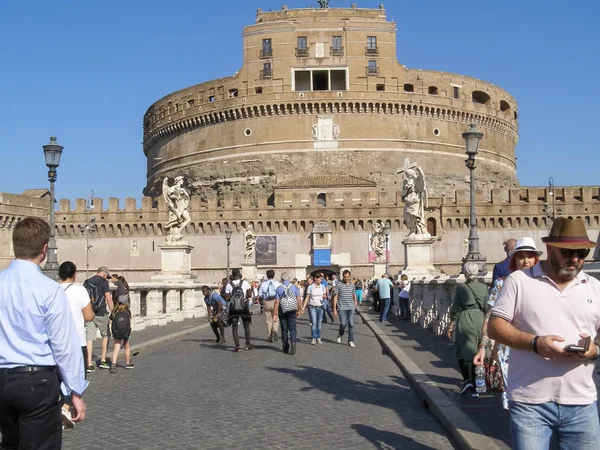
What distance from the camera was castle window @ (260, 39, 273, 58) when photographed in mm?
53406

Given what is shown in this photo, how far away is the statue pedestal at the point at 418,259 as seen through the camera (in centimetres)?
1792

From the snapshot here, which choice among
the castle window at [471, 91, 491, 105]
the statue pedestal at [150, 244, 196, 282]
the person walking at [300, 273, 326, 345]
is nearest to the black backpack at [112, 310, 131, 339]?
the person walking at [300, 273, 326, 345]

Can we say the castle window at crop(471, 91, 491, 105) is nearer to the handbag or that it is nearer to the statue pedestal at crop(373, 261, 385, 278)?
the statue pedestal at crop(373, 261, 385, 278)

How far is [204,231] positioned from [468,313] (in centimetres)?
4015

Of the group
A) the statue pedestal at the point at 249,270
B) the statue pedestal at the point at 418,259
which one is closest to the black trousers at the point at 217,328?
the statue pedestal at the point at 418,259

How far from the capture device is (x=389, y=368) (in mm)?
9102

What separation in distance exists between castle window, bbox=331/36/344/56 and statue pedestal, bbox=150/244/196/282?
37.2 meters

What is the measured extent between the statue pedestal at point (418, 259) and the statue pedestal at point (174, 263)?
550cm

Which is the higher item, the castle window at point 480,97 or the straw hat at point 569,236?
the castle window at point 480,97

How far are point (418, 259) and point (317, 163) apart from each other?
34.0 m

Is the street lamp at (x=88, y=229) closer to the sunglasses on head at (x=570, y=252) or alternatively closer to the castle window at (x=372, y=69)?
the castle window at (x=372, y=69)

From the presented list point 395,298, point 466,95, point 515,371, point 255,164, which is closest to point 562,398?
point 515,371

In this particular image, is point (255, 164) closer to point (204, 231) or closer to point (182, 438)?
point (204, 231)

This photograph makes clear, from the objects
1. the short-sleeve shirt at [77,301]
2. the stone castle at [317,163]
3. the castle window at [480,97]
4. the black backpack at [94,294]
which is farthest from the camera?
the castle window at [480,97]
